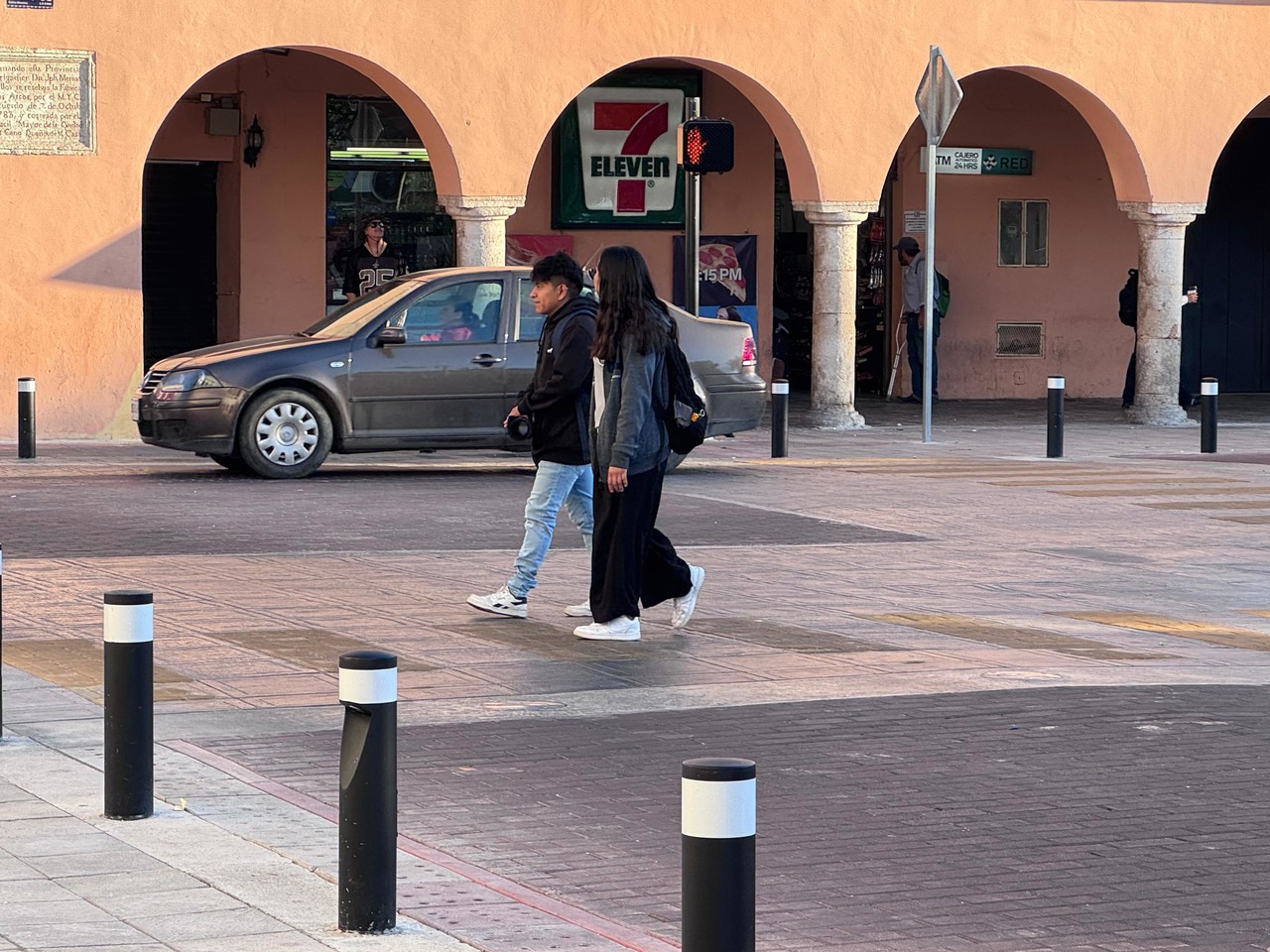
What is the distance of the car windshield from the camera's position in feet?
56.1

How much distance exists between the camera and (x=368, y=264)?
2302 centimetres

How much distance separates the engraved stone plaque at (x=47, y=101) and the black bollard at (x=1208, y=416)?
9959 millimetres

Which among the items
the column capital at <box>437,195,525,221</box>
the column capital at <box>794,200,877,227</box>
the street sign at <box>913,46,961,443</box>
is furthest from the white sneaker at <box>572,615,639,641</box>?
the column capital at <box>794,200,877,227</box>

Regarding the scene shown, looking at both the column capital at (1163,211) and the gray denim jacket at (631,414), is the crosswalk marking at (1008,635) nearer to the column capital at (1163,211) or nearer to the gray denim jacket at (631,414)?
the gray denim jacket at (631,414)

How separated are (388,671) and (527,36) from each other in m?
17.0

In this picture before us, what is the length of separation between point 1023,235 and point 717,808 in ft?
82.3

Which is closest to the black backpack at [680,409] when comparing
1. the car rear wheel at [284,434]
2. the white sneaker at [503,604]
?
the white sneaker at [503,604]

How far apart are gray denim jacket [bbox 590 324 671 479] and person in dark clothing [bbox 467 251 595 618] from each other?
14.4 inches

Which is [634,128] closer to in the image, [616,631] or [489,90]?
[489,90]

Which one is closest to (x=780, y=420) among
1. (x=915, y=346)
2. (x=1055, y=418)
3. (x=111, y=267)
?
(x=1055, y=418)

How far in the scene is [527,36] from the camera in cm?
2159

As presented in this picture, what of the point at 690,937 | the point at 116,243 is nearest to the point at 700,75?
the point at 116,243

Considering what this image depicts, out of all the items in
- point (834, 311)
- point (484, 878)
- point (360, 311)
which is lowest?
point (484, 878)

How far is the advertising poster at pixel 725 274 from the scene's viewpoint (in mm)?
26656
